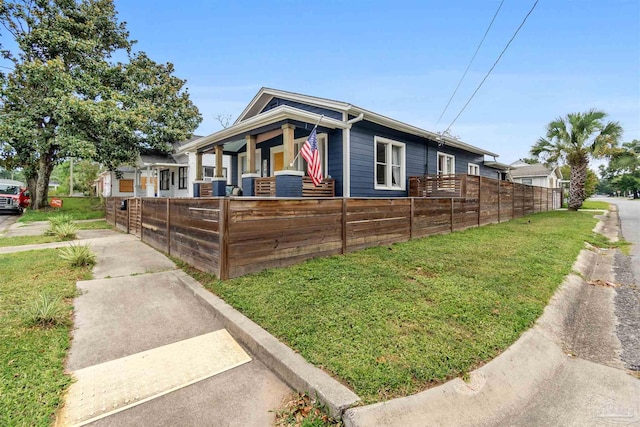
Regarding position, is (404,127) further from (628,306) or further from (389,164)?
(628,306)

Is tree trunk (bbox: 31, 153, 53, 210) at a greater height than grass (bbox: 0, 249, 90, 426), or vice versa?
tree trunk (bbox: 31, 153, 53, 210)

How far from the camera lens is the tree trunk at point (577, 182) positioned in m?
17.7

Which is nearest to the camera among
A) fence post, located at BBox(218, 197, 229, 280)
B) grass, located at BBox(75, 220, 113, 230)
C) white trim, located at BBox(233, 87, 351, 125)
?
fence post, located at BBox(218, 197, 229, 280)

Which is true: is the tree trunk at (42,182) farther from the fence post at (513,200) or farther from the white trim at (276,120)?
the fence post at (513,200)

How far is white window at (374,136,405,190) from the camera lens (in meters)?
10.5

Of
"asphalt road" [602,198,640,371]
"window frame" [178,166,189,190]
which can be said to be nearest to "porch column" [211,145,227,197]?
"window frame" [178,166,189,190]

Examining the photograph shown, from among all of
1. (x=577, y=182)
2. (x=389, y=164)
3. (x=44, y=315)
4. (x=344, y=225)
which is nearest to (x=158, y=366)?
(x=44, y=315)

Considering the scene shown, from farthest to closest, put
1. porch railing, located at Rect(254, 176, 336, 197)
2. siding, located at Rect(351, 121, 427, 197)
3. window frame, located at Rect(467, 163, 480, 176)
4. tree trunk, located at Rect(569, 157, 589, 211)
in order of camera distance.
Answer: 1. tree trunk, located at Rect(569, 157, 589, 211)
2. window frame, located at Rect(467, 163, 480, 176)
3. siding, located at Rect(351, 121, 427, 197)
4. porch railing, located at Rect(254, 176, 336, 197)

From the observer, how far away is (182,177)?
2144cm

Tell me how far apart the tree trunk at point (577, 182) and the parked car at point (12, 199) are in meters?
33.6

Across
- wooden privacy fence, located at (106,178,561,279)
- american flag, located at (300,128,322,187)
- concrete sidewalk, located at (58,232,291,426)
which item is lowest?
concrete sidewalk, located at (58,232,291,426)

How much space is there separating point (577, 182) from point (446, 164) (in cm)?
1022

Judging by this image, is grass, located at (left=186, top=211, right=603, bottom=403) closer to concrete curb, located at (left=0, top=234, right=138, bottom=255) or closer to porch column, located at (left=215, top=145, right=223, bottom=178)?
concrete curb, located at (left=0, top=234, right=138, bottom=255)

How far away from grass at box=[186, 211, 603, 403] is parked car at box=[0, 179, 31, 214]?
20769 mm
